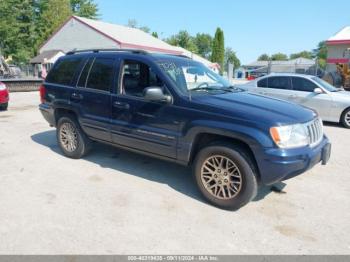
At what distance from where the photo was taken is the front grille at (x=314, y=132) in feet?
12.4

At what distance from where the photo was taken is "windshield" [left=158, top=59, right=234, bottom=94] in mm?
4270

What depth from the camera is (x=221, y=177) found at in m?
3.84

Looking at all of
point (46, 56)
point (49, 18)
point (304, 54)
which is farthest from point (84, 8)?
point (304, 54)

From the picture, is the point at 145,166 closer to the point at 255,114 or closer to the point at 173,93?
the point at 173,93

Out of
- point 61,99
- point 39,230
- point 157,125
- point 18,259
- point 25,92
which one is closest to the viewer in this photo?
point 18,259

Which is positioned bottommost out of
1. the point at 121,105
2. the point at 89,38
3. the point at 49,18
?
the point at 121,105

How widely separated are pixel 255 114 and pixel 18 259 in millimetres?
2814

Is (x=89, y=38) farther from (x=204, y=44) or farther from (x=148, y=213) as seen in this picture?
(x=204, y=44)

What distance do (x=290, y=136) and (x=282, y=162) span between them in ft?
1.08

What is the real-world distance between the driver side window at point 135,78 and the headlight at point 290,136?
1991mm

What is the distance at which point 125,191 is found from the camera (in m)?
4.30

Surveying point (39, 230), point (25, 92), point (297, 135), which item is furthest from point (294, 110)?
point (25, 92)

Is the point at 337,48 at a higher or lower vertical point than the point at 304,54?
lower

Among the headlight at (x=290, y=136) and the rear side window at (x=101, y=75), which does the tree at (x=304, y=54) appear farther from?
the headlight at (x=290, y=136)
